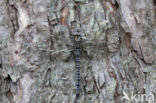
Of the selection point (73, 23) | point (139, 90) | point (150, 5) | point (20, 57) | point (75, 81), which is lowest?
point (139, 90)

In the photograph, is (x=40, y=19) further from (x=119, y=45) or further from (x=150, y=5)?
(x=150, y=5)

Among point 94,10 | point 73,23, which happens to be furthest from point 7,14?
point 94,10

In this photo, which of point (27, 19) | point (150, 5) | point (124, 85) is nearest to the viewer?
point (27, 19)

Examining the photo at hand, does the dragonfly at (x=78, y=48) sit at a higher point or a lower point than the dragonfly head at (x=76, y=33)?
lower

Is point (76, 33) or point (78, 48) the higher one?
point (76, 33)

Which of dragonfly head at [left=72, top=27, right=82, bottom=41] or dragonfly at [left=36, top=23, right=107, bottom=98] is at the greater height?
dragonfly head at [left=72, top=27, right=82, bottom=41]
